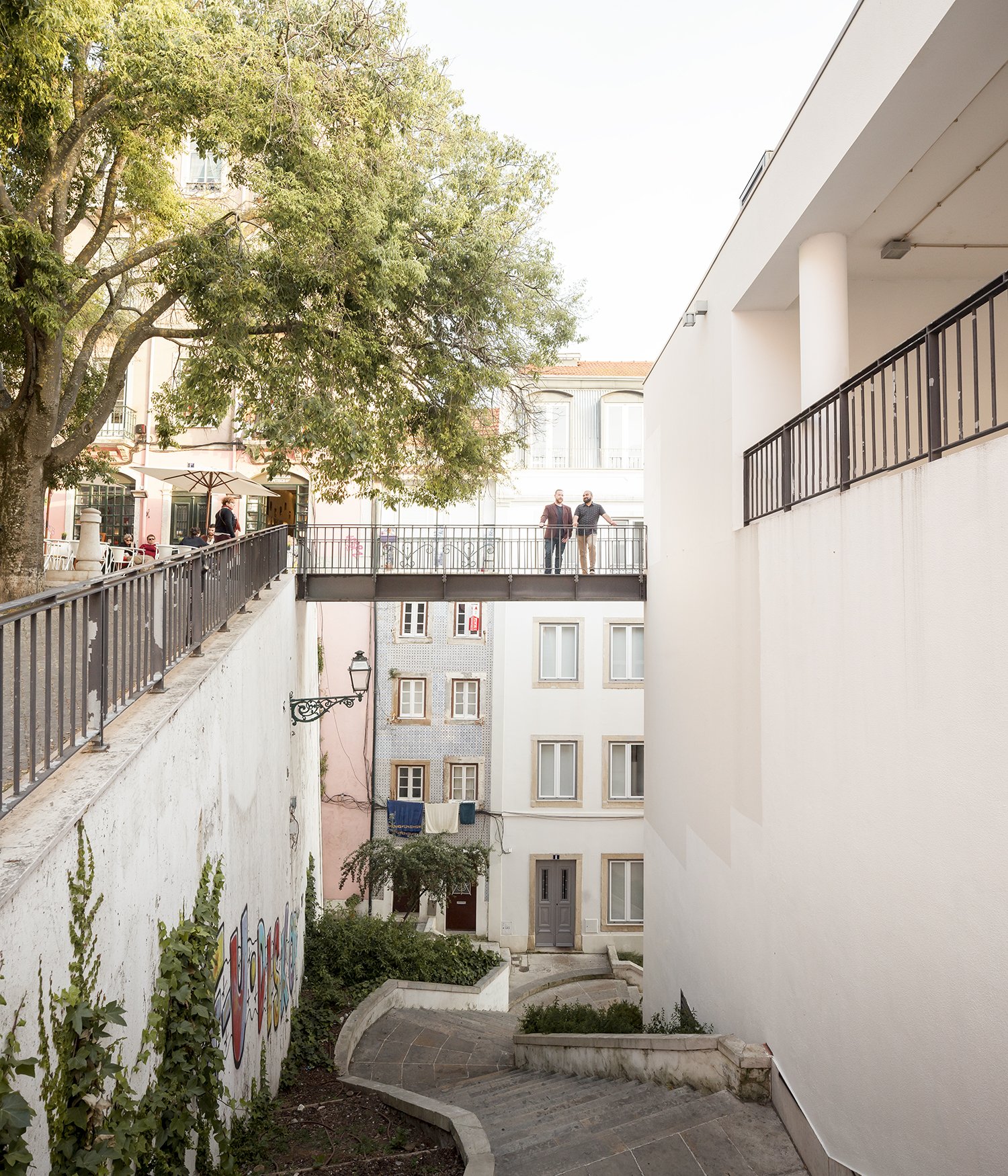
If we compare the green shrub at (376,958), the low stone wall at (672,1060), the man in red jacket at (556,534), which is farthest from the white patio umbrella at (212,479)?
the low stone wall at (672,1060)

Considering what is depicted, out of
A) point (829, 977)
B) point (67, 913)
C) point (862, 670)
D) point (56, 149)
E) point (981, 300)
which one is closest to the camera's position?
point (67, 913)

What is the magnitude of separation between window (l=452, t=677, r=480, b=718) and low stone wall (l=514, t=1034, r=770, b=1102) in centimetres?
1252

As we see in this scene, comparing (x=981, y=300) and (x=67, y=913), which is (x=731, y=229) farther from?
(x=67, y=913)

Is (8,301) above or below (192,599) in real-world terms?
above

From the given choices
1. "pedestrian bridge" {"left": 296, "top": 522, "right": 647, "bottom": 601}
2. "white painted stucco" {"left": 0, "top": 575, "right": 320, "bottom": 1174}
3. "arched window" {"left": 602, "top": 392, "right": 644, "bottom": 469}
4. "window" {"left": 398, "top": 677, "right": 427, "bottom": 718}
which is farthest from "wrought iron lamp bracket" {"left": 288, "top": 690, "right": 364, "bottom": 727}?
"arched window" {"left": 602, "top": 392, "right": 644, "bottom": 469}

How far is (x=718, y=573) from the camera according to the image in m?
9.97

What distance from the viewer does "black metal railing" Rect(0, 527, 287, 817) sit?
3.58 meters

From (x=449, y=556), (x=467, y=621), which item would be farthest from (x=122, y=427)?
(x=449, y=556)

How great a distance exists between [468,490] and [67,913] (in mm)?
11549

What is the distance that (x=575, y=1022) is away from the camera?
12078mm

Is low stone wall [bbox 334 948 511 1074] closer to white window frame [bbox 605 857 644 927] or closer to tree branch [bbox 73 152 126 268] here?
white window frame [bbox 605 857 644 927]

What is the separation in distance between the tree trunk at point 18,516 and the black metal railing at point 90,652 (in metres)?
3.58

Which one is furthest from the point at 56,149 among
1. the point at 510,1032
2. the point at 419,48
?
the point at 510,1032

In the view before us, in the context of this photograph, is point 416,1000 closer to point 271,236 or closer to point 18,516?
point 18,516
